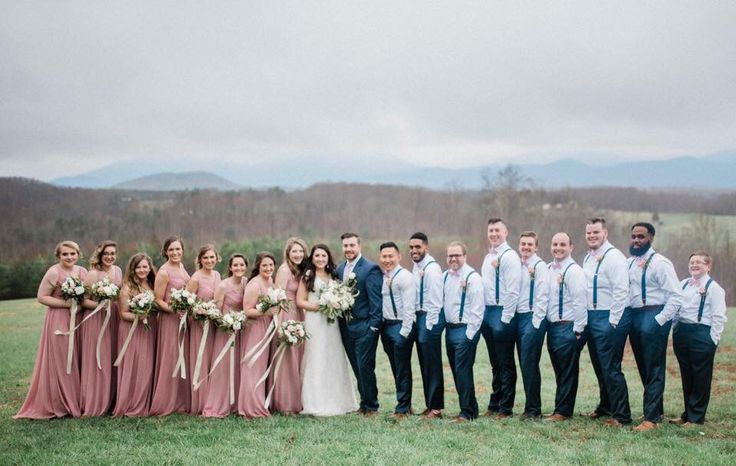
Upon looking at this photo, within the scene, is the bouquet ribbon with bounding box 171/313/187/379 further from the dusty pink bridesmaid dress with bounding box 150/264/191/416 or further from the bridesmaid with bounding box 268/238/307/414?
the bridesmaid with bounding box 268/238/307/414

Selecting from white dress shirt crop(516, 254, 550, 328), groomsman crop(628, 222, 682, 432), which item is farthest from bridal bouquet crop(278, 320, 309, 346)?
groomsman crop(628, 222, 682, 432)

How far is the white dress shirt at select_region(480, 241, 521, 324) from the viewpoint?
933cm

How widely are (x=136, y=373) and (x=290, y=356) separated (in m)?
2.20

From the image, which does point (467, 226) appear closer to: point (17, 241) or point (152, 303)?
point (17, 241)

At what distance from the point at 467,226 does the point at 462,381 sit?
54.3 m

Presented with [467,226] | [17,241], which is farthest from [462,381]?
[467,226]

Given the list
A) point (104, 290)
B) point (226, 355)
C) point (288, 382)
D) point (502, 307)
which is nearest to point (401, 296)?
point (502, 307)

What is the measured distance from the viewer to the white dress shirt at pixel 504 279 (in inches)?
367

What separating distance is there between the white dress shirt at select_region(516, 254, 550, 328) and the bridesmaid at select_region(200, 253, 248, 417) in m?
3.93

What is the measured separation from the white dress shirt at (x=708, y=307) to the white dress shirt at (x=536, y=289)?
1.74 m

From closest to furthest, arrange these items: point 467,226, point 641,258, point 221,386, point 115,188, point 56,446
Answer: point 56,446 < point 641,258 < point 221,386 < point 115,188 < point 467,226

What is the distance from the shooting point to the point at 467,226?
207 feet

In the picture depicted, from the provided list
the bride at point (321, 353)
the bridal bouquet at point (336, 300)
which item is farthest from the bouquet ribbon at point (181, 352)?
the bridal bouquet at point (336, 300)

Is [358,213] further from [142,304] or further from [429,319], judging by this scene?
[429,319]
